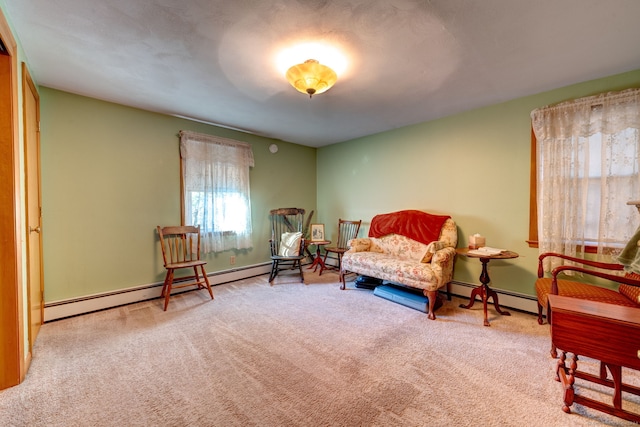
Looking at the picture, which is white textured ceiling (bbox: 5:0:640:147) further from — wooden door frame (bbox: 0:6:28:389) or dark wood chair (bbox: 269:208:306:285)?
dark wood chair (bbox: 269:208:306:285)

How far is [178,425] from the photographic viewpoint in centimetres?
134

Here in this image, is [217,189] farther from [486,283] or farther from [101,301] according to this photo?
[486,283]

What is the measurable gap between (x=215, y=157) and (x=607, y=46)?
406 centimetres

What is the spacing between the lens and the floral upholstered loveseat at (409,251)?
2.68 m

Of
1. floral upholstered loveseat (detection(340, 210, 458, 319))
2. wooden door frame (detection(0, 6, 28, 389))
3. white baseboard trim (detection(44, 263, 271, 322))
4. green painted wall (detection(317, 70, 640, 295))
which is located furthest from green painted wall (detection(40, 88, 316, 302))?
green painted wall (detection(317, 70, 640, 295))

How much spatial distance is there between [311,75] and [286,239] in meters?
2.63

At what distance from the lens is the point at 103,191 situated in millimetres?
2830

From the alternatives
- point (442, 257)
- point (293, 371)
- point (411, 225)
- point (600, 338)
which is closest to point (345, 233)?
point (411, 225)

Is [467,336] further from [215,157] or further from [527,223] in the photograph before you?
[215,157]

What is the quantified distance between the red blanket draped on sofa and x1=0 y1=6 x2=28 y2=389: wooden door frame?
354 cm

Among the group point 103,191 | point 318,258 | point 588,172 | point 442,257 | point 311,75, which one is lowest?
point 318,258

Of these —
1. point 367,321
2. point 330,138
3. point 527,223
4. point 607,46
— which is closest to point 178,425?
point 367,321

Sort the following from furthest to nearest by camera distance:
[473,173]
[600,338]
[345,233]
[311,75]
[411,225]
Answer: [345,233] < [411,225] < [473,173] < [311,75] < [600,338]

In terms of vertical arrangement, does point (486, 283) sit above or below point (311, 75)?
below
